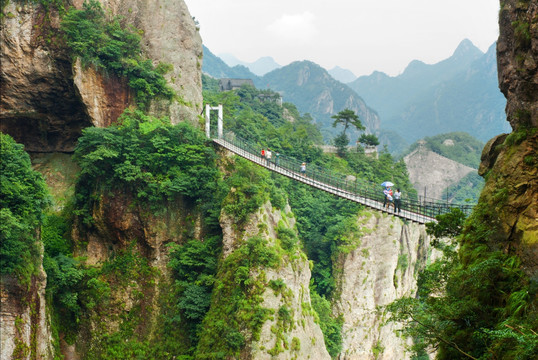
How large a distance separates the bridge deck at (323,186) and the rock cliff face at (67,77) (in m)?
3.68

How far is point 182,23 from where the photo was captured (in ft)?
80.2

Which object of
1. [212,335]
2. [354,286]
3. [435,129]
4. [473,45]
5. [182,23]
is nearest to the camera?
[212,335]

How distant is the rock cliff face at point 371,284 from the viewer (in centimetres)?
2644

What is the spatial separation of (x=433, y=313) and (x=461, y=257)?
1489 millimetres

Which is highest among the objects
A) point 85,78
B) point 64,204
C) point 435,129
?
point 435,129

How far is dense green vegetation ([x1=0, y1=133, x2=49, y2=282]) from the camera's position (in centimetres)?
1411

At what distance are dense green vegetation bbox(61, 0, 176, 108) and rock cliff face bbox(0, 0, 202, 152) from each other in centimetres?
48

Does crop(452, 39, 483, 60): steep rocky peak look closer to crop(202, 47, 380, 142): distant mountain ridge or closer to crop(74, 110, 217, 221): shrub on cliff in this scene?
crop(202, 47, 380, 142): distant mountain ridge

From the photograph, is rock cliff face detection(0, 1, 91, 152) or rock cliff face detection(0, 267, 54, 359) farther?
rock cliff face detection(0, 1, 91, 152)

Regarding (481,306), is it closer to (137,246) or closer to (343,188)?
(343,188)

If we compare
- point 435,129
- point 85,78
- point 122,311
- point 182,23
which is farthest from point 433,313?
point 435,129

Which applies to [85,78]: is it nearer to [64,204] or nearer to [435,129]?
[64,204]

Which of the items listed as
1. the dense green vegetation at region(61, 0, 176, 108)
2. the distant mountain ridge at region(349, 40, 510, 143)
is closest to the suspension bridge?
the dense green vegetation at region(61, 0, 176, 108)

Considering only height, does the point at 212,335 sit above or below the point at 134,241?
below
